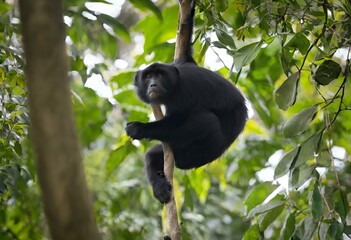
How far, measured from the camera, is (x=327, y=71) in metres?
3.77

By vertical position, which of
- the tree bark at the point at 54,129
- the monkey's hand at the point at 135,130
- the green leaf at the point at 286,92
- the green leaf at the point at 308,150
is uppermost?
the tree bark at the point at 54,129

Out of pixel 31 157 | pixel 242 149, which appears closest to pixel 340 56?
pixel 31 157

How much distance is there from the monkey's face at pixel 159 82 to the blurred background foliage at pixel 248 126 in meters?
0.17

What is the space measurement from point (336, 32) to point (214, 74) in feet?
5.24

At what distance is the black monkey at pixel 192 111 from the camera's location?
502cm

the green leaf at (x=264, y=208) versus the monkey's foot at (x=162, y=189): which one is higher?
the green leaf at (x=264, y=208)

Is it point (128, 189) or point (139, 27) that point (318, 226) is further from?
point (128, 189)

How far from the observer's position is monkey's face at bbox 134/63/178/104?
519 cm

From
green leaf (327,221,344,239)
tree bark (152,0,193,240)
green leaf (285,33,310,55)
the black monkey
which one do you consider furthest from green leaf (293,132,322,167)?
the black monkey

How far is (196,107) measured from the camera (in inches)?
206

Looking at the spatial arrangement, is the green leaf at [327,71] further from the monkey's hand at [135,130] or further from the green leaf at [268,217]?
the monkey's hand at [135,130]

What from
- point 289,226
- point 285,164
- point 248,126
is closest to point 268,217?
point 289,226

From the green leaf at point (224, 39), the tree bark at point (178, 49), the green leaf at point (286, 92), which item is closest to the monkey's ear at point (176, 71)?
the tree bark at point (178, 49)

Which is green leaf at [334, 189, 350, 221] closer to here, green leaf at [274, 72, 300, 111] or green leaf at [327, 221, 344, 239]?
green leaf at [327, 221, 344, 239]
